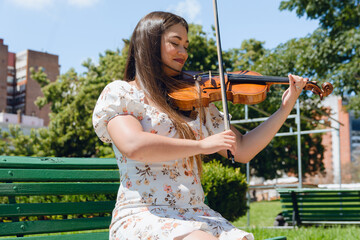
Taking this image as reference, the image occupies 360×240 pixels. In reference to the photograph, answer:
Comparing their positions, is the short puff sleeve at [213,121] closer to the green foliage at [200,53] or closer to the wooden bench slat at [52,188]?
the wooden bench slat at [52,188]

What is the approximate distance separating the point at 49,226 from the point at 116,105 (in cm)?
85

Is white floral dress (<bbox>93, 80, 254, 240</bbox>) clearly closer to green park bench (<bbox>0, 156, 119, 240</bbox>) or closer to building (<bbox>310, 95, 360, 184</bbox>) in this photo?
green park bench (<bbox>0, 156, 119, 240</bbox>)

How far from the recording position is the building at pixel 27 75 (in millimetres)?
63425

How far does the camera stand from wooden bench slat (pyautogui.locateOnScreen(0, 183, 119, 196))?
2311 mm

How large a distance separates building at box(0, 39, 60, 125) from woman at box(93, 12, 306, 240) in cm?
6181

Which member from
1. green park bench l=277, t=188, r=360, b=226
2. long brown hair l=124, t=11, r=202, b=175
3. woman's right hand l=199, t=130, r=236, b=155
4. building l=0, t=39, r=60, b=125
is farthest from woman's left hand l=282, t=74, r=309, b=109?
building l=0, t=39, r=60, b=125

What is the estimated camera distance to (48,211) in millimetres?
2406

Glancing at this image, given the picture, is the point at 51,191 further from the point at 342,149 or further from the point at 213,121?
the point at 342,149

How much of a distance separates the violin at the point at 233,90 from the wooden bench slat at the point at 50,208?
0.85 metres

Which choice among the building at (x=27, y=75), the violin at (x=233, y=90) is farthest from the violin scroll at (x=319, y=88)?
the building at (x=27, y=75)

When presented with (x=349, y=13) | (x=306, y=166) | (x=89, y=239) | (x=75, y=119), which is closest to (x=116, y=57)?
(x=75, y=119)

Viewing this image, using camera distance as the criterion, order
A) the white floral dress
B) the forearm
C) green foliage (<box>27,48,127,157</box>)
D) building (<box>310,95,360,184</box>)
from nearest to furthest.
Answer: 1. the white floral dress
2. the forearm
3. green foliage (<box>27,48,127,157</box>)
4. building (<box>310,95,360,184</box>)

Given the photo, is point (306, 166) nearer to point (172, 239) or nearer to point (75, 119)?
point (75, 119)

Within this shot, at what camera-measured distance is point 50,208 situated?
2.41 m
